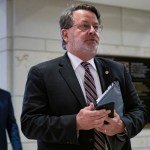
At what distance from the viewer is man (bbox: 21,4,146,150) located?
147 cm

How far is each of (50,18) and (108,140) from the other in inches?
75.1

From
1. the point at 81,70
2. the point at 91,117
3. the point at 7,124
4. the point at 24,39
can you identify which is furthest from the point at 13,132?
the point at 91,117

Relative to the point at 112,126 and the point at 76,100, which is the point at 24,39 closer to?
the point at 76,100

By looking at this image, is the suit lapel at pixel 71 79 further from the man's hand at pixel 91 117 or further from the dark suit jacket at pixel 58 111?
the man's hand at pixel 91 117

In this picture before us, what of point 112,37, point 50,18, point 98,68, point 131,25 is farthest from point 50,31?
point 98,68

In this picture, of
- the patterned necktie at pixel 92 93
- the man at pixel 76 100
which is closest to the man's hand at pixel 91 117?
the man at pixel 76 100

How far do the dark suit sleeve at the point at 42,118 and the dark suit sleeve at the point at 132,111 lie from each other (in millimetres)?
279

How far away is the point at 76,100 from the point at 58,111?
96 millimetres

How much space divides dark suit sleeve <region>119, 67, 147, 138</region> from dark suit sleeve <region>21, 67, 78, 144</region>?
0.28 m

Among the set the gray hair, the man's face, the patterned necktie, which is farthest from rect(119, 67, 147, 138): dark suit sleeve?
the gray hair

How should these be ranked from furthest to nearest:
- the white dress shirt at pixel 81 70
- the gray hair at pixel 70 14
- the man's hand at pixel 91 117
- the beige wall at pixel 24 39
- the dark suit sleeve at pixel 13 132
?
the beige wall at pixel 24 39 → the dark suit sleeve at pixel 13 132 → the gray hair at pixel 70 14 → the white dress shirt at pixel 81 70 → the man's hand at pixel 91 117

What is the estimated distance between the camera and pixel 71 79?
1.63m

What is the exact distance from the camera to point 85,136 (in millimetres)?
1568

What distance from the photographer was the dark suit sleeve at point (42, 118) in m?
1.46
